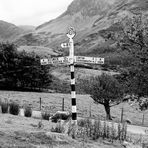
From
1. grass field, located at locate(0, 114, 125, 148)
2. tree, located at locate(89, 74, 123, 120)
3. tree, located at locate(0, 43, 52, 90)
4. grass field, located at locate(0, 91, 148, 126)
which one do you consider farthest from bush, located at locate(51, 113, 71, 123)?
tree, located at locate(0, 43, 52, 90)

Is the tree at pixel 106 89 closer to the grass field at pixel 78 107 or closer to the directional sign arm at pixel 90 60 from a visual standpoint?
the grass field at pixel 78 107

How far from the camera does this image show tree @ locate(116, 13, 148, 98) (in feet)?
37.4

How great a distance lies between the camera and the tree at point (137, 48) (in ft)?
37.4

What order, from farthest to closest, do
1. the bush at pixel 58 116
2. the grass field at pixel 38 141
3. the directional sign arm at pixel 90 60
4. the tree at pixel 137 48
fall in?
the bush at pixel 58 116 → the directional sign arm at pixel 90 60 → the tree at pixel 137 48 → the grass field at pixel 38 141

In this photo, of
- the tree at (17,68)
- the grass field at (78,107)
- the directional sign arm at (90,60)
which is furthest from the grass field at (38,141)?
the tree at (17,68)

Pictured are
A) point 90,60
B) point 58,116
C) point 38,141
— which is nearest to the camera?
point 38,141

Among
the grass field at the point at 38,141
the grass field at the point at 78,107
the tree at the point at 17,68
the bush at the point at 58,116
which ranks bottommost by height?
the grass field at the point at 78,107

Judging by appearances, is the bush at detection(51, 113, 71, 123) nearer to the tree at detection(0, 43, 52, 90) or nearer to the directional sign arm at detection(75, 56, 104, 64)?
the directional sign arm at detection(75, 56, 104, 64)

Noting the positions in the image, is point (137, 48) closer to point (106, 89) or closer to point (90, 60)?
point (90, 60)

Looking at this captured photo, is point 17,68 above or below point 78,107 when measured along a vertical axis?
above

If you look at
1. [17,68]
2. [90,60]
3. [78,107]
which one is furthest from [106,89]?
[90,60]

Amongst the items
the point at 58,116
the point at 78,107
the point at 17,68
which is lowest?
the point at 78,107

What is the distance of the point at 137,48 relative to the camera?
38.5ft

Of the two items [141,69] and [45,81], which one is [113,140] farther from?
[45,81]
